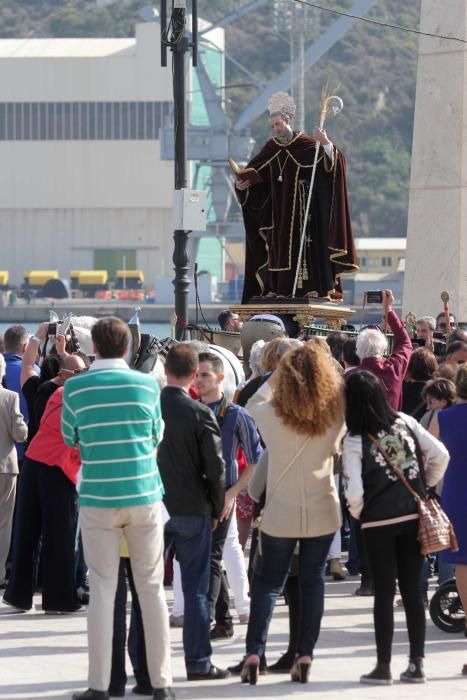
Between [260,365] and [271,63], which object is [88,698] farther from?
[271,63]

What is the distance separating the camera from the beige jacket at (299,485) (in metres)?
7.74

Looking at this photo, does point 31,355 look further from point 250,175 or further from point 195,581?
point 250,175

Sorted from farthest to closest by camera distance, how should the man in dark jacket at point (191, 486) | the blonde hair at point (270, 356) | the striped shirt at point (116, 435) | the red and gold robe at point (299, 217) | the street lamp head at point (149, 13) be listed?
the street lamp head at point (149, 13) → the red and gold robe at point (299, 217) → the blonde hair at point (270, 356) → the man in dark jacket at point (191, 486) → the striped shirt at point (116, 435)

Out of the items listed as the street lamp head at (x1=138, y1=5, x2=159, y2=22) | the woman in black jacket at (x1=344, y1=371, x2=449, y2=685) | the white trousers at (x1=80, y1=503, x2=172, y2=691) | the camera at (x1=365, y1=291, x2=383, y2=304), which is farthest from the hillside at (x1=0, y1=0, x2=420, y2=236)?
the white trousers at (x1=80, y1=503, x2=172, y2=691)

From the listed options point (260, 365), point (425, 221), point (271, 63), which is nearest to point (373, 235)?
point (271, 63)

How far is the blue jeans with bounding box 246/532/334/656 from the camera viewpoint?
780cm

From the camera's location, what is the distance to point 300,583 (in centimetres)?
786

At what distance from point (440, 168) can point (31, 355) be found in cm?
818

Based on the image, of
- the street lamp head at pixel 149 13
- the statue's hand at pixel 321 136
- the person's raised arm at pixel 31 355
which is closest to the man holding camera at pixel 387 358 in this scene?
the person's raised arm at pixel 31 355

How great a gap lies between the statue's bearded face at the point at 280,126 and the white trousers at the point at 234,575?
5786mm

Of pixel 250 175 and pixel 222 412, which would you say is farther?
pixel 250 175

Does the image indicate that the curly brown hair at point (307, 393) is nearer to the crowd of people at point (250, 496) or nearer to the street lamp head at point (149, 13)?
the crowd of people at point (250, 496)

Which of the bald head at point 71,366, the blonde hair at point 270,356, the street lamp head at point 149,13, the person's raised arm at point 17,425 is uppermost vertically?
the street lamp head at point 149,13

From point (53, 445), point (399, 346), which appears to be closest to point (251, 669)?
point (53, 445)
